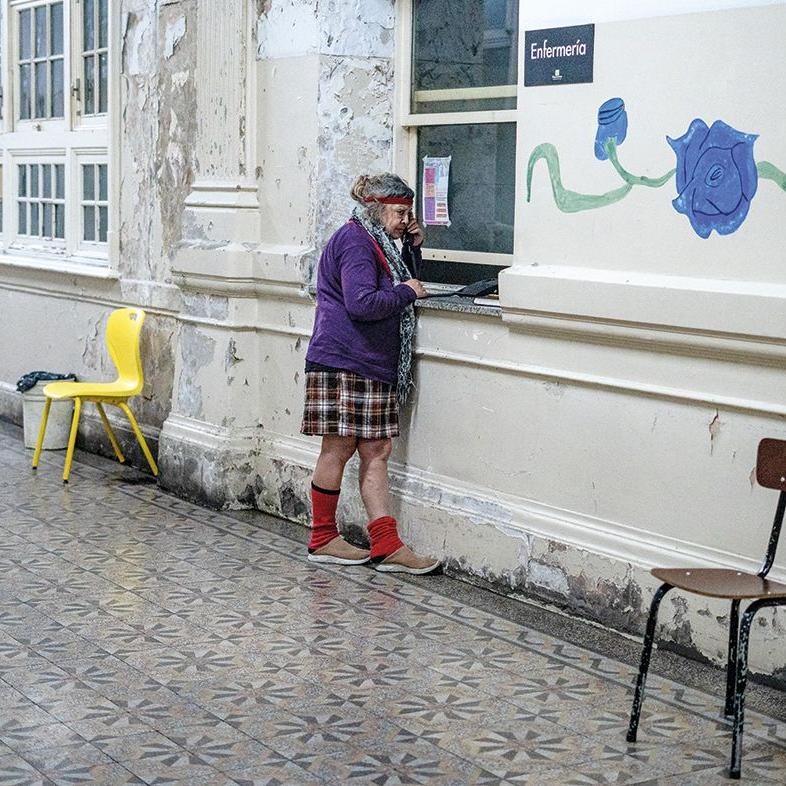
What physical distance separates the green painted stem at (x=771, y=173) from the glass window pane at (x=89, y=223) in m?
6.02

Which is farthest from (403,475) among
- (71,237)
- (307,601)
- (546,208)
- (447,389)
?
(71,237)

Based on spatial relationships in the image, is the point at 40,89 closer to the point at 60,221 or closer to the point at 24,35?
the point at 24,35

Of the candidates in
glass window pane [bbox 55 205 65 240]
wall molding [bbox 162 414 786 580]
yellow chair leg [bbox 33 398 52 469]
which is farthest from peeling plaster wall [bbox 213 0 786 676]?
glass window pane [bbox 55 205 65 240]

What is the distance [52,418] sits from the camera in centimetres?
973

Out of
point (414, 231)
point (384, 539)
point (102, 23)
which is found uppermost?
point (102, 23)

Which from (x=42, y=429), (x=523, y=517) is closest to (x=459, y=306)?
(x=523, y=517)

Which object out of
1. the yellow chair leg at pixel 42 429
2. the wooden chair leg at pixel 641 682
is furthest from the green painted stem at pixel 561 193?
the yellow chair leg at pixel 42 429

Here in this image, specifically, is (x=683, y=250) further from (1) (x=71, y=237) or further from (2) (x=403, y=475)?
(1) (x=71, y=237)

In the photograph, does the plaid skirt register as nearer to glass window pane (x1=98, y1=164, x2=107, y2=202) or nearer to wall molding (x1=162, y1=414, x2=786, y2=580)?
wall molding (x1=162, y1=414, x2=786, y2=580)

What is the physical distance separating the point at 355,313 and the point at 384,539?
3.38ft

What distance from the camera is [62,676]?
5.19m

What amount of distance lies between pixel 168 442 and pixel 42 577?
78.9 inches

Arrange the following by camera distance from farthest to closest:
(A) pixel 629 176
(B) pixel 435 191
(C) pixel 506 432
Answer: (B) pixel 435 191 → (C) pixel 506 432 → (A) pixel 629 176

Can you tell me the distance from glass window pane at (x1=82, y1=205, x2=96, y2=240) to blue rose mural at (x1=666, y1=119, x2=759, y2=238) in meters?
5.60
